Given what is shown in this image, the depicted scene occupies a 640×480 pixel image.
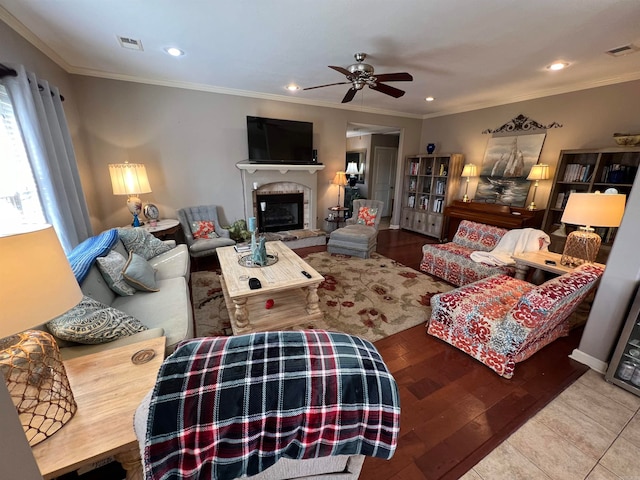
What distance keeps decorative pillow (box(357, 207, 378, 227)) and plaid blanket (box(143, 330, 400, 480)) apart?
3953mm

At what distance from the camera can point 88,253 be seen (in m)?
2.03

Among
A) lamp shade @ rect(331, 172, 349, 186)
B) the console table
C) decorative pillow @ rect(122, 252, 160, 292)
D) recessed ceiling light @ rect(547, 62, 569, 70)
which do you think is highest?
recessed ceiling light @ rect(547, 62, 569, 70)

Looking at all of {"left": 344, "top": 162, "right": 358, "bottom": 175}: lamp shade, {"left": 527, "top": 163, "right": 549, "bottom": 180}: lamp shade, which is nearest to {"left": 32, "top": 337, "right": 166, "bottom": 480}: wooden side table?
{"left": 527, "top": 163, "right": 549, "bottom": 180}: lamp shade

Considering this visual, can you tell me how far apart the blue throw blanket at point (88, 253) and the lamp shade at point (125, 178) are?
956 mm

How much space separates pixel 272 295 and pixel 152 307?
3.59 feet

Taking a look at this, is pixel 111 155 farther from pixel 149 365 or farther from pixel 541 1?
pixel 541 1

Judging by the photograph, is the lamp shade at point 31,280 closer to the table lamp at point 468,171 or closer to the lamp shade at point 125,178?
the lamp shade at point 125,178

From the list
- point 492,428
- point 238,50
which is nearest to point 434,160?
point 238,50

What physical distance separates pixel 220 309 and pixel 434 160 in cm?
497

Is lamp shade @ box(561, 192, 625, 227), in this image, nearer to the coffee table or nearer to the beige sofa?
the coffee table

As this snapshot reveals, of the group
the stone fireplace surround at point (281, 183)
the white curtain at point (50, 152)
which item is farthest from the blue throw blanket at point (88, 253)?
the stone fireplace surround at point (281, 183)

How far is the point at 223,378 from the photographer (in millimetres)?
625

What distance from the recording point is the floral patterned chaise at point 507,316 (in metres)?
1.73

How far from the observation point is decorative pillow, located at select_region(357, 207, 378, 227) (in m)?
4.59
